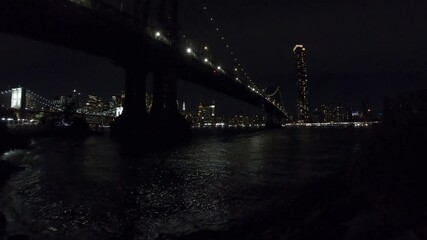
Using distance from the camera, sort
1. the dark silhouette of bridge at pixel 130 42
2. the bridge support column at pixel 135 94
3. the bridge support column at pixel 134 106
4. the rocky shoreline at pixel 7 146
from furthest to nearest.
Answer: the bridge support column at pixel 135 94 < the bridge support column at pixel 134 106 < the dark silhouette of bridge at pixel 130 42 < the rocky shoreline at pixel 7 146

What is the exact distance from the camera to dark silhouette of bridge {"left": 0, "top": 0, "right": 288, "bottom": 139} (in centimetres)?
3700

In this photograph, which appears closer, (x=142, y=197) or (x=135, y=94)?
(x=142, y=197)

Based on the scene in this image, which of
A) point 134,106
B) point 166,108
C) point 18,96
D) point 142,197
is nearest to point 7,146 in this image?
point 134,106

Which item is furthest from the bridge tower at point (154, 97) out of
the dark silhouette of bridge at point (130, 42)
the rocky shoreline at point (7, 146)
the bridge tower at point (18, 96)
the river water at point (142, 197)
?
the bridge tower at point (18, 96)

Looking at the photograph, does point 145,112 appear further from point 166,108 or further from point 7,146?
point 7,146

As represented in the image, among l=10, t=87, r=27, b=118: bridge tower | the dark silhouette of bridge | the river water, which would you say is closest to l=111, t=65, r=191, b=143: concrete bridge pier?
the dark silhouette of bridge

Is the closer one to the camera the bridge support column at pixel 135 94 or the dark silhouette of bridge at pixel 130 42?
the dark silhouette of bridge at pixel 130 42

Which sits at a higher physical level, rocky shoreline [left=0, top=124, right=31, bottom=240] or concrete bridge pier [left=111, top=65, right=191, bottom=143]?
concrete bridge pier [left=111, top=65, right=191, bottom=143]

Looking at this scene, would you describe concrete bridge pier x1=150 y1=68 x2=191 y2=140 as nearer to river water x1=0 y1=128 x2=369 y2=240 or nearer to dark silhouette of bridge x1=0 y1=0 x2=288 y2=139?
dark silhouette of bridge x1=0 y1=0 x2=288 y2=139

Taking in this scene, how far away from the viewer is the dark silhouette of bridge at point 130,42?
37.0 metres

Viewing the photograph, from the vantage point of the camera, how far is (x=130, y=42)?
161ft

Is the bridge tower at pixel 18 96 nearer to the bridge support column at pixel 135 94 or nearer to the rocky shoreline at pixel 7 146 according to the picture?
the bridge support column at pixel 135 94

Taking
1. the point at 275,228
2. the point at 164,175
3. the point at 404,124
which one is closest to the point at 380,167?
the point at 404,124

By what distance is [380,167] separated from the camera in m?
5.63
